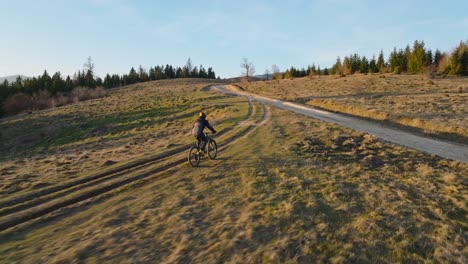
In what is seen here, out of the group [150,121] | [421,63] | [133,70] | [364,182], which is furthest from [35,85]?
[364,182]

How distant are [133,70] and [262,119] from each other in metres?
141

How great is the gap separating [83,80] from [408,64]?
4381 inches

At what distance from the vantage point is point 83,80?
5108 inches

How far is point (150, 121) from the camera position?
4506 centimetres

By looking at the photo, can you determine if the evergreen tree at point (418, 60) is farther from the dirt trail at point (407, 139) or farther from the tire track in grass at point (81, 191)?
the tire track in grass at point (81, 191)

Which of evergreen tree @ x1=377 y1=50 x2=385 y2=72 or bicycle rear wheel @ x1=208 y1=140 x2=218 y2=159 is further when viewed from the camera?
evergreen tree @ x1=377 y1=50 x2=385 y2=72

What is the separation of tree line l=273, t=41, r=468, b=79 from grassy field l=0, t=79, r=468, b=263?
2459 inches

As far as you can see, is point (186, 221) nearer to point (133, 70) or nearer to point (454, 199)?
point (454, 199)

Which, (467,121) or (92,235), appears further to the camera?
(467,121)

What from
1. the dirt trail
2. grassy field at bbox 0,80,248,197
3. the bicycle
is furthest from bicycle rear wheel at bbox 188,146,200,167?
the dirt trail

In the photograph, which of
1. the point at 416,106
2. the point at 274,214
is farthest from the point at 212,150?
the point at 416,106

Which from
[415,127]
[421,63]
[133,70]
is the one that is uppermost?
[133,70]

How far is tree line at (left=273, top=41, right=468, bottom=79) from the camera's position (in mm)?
69750

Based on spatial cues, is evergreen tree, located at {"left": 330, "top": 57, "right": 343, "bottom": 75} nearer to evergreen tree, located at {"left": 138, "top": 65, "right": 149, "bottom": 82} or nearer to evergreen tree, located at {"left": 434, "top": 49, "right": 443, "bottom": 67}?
evergreen tree, located at {"left": 434, "top": 49, "right": 443, "bottom": 67}
